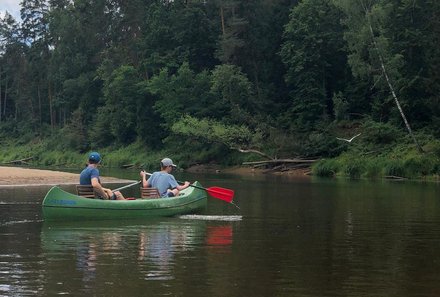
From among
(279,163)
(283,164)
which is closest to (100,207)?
(283,164)

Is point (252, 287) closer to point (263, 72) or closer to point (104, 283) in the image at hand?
point (104, 283)

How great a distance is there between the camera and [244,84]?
55438 millimetres

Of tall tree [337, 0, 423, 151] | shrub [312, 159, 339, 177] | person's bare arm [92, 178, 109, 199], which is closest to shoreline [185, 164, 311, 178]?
shrub [312, 159, 339, 177]

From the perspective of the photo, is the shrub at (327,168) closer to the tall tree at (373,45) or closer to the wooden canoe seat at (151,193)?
the tall tree at (373,45)

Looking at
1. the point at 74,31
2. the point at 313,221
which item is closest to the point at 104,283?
the point at 313,221

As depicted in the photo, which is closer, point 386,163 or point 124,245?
point 124,245

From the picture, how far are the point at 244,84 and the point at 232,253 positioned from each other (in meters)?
44.0

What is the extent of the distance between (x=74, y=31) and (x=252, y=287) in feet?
254

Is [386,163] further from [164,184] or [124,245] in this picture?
[124,245]

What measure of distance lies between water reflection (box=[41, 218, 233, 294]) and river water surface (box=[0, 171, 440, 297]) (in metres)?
0.02

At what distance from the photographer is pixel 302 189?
2995cm

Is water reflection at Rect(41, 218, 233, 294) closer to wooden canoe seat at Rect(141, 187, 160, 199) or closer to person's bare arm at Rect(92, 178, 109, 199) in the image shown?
person's bare arm at Rect(92, 178, 109, 199)

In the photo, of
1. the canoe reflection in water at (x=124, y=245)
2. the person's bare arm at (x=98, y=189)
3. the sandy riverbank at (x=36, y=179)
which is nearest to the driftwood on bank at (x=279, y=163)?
the sandy riverbank at (x=36, y=179)

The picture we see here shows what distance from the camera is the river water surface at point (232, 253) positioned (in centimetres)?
924
